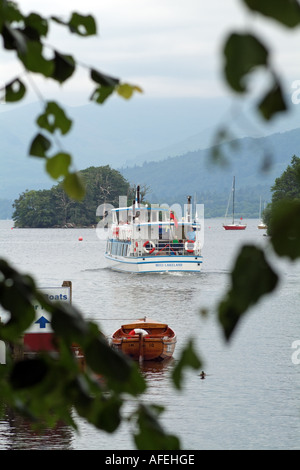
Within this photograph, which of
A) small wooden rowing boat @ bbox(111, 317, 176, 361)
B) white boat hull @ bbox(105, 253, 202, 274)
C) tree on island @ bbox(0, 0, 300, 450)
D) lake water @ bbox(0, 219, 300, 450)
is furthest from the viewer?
white boat hull @ bbox(105, 253, 202, 274)

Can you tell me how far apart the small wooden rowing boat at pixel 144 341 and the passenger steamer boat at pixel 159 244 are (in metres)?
33.9

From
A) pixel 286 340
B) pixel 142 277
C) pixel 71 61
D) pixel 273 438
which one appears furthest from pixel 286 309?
pixel 71 61

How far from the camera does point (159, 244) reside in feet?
212

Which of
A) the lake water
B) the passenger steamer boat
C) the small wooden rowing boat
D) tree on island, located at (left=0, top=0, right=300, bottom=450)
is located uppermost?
tree on island, located at (left=0, top=0, right=300, bottom=450)

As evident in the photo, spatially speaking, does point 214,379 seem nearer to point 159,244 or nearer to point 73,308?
point 73,308

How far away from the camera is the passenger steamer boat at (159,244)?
62.8m

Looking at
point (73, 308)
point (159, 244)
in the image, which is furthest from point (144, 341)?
point (159, 244)

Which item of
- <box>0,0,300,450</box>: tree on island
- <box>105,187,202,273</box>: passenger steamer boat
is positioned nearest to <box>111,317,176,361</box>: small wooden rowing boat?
<box>0,0,300,450</box>: tree on island

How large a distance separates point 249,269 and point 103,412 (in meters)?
0.93

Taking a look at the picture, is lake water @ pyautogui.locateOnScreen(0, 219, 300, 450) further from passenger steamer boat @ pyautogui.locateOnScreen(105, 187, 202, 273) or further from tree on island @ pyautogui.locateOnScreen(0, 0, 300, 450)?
passenger steamer boat @ pyautogui.locateOnScreen(105, 187, 202, 273)

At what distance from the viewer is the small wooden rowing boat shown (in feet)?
85.0

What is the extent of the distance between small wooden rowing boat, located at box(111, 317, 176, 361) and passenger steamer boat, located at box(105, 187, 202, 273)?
33927 millimetres
